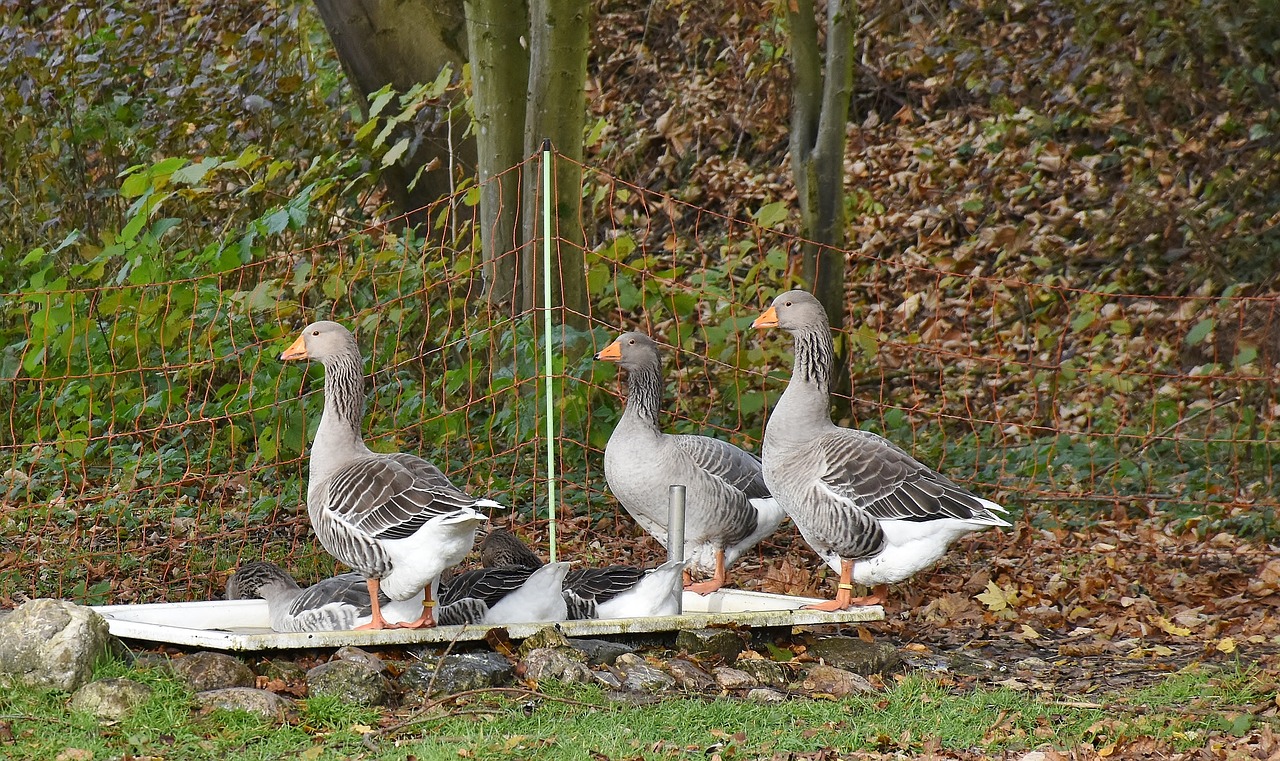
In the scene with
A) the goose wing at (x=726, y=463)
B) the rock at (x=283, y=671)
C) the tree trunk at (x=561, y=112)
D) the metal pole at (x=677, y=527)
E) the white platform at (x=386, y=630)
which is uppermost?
the tree trunk at (x=561, y=112)

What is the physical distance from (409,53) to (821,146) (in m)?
3.26

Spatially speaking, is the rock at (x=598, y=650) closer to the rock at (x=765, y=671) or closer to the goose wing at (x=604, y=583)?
the goose wing at (x=604, y=583)

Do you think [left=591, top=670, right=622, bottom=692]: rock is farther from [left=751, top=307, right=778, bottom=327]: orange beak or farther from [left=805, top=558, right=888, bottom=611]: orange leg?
[left=751, top=307, right=778, bottom=327]: orange beak

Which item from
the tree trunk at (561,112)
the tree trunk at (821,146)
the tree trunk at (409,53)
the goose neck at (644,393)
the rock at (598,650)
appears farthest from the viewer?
the tree trunk at (409,53)

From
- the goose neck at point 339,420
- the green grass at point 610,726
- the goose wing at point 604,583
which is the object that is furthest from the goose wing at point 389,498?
the goose wing at point 604,583

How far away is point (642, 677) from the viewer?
5.47 m

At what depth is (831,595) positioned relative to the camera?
7.59 m

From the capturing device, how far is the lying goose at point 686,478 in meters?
6.73

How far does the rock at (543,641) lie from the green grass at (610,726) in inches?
13.5

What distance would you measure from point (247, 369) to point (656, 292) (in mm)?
2862

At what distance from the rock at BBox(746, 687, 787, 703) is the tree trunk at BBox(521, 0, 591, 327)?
12.4 ft

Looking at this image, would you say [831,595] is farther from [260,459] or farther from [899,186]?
[899,186]

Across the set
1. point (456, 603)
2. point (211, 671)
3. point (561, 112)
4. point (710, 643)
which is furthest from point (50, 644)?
point (561, 112)

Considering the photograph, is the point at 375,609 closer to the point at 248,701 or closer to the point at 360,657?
the point at 360,657
